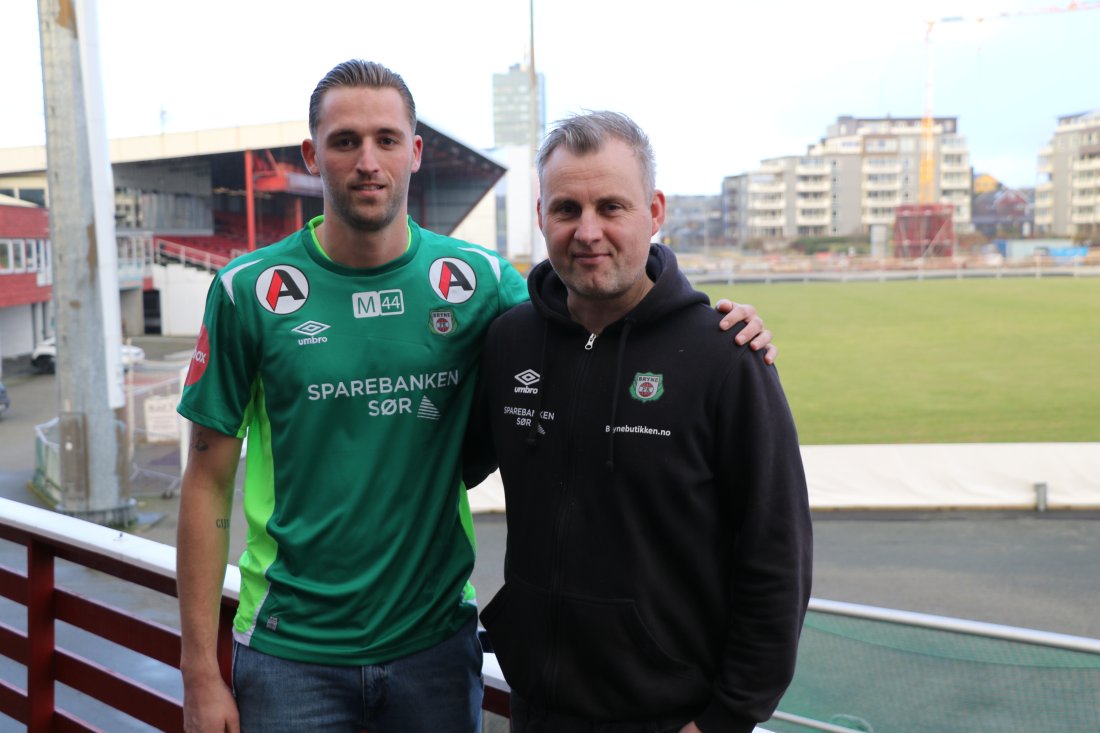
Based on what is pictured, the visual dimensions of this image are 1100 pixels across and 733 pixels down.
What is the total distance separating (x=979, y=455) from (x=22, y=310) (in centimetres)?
2532

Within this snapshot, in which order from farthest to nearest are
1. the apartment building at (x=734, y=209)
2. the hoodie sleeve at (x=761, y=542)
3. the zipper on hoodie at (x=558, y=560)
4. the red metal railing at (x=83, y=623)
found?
the apartment building at (x=734, y=209) < the red metal railing at (x=83, y=623) < the zipper on hoodie at (x=558, y=560) < the hoodie sleeve at (x=761, y=542)

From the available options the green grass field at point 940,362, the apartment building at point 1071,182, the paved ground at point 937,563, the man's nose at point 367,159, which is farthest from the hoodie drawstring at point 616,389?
the apartment building at point 1071,182

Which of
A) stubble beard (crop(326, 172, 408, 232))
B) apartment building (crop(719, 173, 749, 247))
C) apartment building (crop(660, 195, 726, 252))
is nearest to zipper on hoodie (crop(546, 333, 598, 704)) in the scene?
stubble beard (crop(326, 172, 408, 232))

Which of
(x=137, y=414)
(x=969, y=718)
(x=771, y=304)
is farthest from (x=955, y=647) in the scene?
(x=771, y=304)

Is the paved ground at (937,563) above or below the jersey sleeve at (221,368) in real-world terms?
below

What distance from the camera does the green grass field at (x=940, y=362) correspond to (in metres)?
23.1

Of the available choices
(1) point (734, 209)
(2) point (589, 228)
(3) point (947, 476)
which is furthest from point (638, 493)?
(1) point (734, 209)

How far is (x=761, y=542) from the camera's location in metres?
1.40

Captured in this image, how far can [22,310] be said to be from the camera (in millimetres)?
28938

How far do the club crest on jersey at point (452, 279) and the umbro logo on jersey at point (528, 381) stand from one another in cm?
26

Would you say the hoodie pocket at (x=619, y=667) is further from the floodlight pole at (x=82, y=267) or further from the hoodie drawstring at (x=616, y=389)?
the floodlight pole at (x=82, y=267)

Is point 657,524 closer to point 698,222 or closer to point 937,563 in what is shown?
point 937,563

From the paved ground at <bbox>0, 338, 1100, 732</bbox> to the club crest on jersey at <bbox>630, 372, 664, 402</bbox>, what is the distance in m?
6.80

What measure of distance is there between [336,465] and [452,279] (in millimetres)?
372
